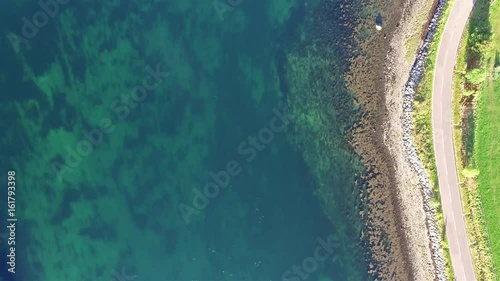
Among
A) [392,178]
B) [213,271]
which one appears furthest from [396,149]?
[213,271]

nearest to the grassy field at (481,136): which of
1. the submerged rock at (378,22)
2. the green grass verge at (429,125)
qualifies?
the green grass verge at (429,125)

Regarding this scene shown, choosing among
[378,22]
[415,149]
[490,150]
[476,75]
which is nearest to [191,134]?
[378,22]

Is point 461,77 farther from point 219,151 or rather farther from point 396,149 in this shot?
point 219,151

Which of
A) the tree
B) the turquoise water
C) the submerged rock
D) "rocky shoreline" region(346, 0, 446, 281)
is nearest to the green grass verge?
"rocky shoreline" region(346, 0, 446, 281)

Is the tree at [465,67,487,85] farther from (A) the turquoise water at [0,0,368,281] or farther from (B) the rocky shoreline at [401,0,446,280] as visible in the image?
(A) the turquoise water at [0,0,368,281]

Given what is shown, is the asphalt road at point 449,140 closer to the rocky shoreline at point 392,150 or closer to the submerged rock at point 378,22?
the rocky shoreline at point 392,150

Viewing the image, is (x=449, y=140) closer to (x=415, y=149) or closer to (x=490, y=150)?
Result: (x=415, y=149)
